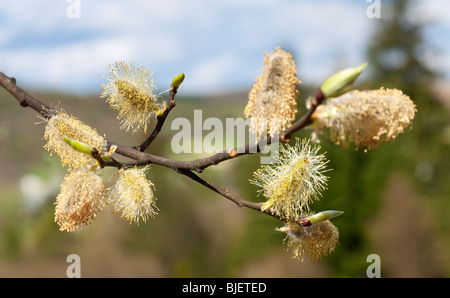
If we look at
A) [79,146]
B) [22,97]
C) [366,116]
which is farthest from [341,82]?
[22,97]

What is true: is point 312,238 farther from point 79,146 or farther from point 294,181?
point 79,146

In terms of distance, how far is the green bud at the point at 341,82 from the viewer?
0.54 meters

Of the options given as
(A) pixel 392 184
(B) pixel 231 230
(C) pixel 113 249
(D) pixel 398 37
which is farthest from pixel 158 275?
(D) pixel 398 37

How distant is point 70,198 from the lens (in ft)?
2.35

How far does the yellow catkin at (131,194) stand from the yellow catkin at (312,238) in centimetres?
23

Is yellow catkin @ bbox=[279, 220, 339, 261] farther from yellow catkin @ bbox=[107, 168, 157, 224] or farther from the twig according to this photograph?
yellow catkin @ bbox=[107, 168, 157, 224]

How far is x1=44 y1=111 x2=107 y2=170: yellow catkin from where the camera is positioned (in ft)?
2.38

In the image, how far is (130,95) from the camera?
2.59ft

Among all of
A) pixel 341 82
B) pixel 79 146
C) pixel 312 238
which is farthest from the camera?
pixel 312 238

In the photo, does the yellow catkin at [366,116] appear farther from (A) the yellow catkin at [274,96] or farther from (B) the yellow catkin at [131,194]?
(B) the yellow catkin at [131,194]

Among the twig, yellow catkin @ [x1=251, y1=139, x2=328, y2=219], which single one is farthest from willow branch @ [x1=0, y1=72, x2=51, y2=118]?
yellow catkin @ [x1=251, y1=139, x2=328, y2=219]

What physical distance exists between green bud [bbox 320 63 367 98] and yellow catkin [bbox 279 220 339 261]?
28 centimetres

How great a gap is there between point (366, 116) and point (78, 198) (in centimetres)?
44

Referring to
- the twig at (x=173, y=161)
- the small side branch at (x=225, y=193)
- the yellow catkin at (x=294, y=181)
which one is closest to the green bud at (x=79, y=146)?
the twig at (x=173, y=161)
